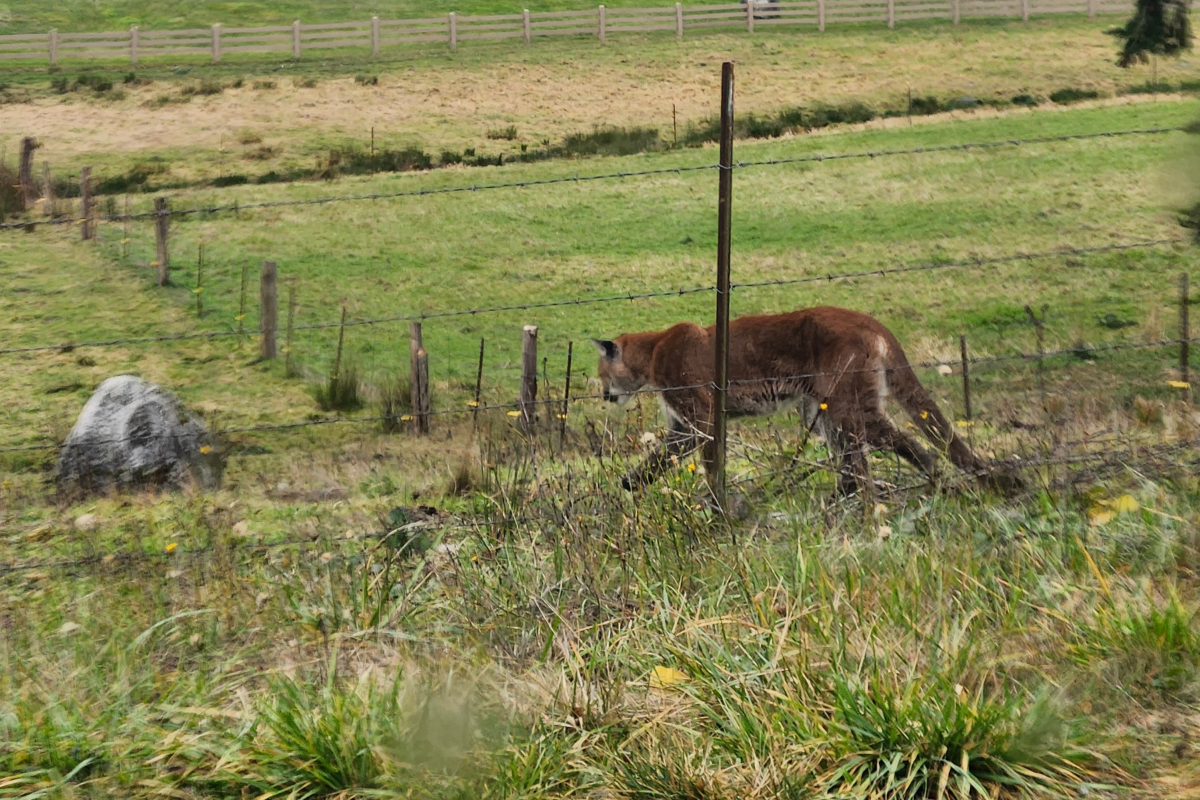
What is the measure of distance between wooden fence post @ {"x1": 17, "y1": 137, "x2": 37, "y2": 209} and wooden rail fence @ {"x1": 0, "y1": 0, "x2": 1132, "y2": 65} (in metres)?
13.9

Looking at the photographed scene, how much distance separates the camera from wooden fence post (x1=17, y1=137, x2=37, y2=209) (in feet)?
64.5

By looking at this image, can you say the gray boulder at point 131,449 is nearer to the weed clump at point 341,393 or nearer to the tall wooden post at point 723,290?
the weed clump at point 341,393

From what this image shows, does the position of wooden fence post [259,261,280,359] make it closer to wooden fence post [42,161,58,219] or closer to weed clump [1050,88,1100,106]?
wooden fence post [42,161,58,219]

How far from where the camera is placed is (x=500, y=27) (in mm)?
36750

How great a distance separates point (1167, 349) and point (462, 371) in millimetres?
7004

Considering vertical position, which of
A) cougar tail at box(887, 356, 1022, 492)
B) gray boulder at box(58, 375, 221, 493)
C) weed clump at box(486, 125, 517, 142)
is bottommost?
gray boulder at box(58, 375, 221, 493)

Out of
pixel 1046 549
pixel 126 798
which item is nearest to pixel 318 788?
pixel 126 798

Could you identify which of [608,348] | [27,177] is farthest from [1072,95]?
[27,177]

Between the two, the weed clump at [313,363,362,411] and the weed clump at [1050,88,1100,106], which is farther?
the weed clump at [1050,88,1100,106]

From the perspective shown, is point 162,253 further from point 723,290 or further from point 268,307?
point 723,290

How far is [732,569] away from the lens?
435 centimetres

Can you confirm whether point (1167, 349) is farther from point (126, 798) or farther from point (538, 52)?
point (538, 52)

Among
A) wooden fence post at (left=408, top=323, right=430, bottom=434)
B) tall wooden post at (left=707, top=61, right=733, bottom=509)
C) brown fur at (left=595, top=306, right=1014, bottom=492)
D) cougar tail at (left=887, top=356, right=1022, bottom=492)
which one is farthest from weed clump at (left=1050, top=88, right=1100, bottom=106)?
tall wooden post at (left=707, top=61, right=733, bottom=509)

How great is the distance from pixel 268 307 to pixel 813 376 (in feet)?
22.9
